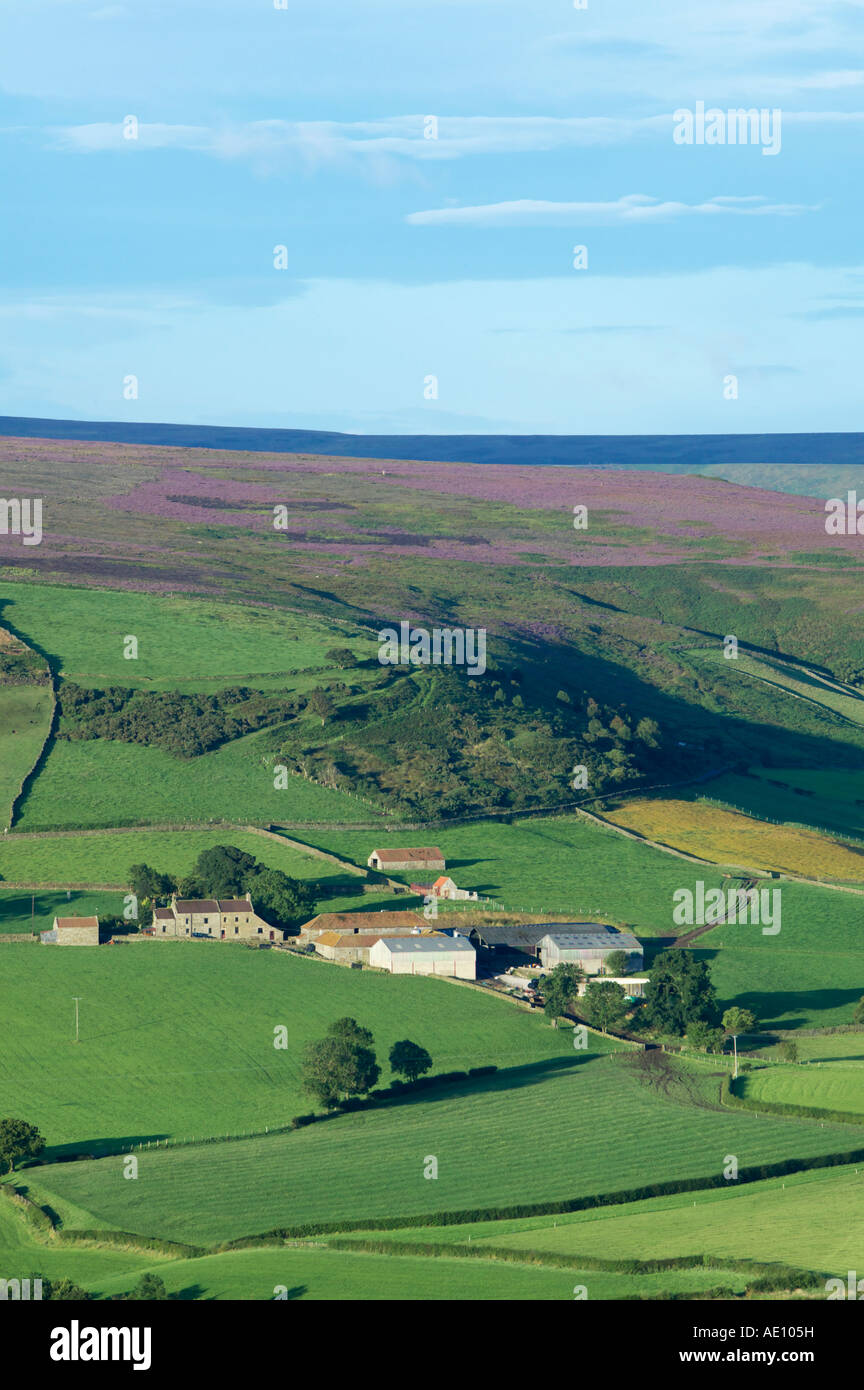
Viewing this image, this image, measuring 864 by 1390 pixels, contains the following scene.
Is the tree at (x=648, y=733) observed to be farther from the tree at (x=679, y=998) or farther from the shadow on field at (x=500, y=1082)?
the shadow on field at (x=500, y=1082)

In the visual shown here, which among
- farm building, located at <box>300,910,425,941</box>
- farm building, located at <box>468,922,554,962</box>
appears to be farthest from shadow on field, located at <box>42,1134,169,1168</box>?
farm building, located at <box>468,922,554,962</box>

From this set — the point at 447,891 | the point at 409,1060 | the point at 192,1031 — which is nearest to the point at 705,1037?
the point at 409,1060

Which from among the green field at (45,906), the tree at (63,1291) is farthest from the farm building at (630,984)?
the tree at (63,1291)

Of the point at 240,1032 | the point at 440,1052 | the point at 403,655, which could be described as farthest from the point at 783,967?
the point at 403,655

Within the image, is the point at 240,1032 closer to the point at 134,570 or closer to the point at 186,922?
the point at 186,922

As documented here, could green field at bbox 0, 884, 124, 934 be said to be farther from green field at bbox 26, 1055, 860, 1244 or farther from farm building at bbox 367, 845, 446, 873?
green field at bbox 26, 1055, 860, 1244

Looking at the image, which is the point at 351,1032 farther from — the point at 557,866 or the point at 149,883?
the point at 557,866
